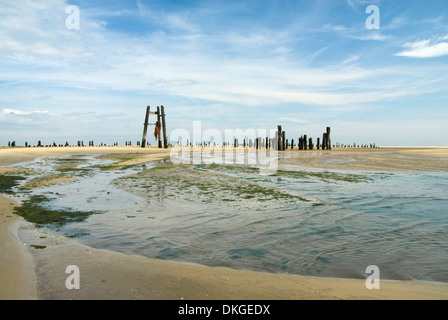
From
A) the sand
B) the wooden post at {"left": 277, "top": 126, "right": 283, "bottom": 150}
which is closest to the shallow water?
the sand

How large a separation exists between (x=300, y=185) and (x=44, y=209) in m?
6.90

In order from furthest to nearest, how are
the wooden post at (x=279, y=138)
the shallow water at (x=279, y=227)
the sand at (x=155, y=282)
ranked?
1. the wooden post at (x=279, y=138)
2. the shallow water at (x=279, y=227)
3. the sand at (x=155, y=282)

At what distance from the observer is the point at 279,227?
15.9 ft

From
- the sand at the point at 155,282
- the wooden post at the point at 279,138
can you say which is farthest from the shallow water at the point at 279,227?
the wooden post at the point at 279,138

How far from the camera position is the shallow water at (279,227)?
11.4 feet

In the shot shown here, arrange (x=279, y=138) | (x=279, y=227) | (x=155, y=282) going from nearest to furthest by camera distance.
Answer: (x=155, y=282)
(x=279, y=227)
(x=279, y=138)

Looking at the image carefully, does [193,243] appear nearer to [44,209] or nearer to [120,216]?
[120,216]

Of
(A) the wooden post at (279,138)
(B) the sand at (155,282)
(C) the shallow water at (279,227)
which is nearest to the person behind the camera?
(B) the sand at (155,282)

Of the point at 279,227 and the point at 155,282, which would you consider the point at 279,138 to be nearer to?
the point at 279,227

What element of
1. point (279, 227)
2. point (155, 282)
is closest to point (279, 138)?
point (279, 227)

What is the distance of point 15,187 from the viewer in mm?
8414

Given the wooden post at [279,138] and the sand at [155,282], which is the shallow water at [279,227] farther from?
the wooden post at [279,138]

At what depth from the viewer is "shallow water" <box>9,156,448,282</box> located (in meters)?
3.48
